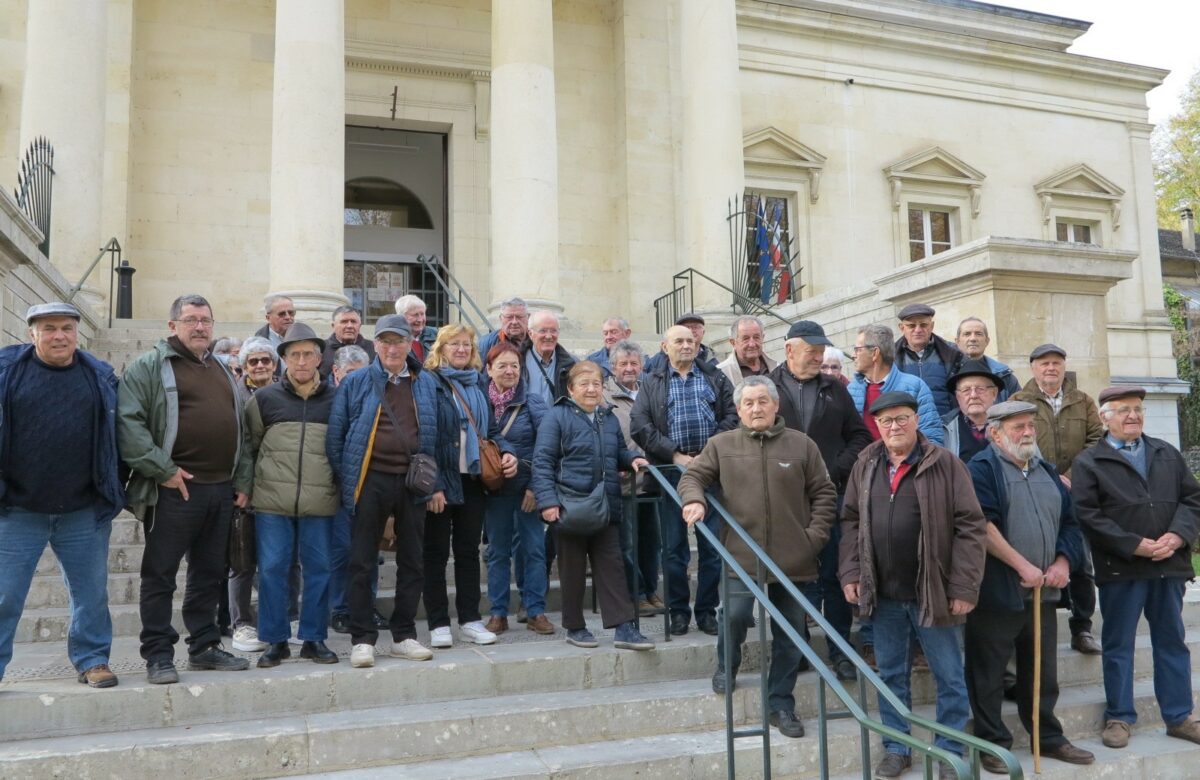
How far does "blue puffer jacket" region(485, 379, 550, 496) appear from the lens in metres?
6.08

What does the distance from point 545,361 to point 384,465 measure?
1795mm

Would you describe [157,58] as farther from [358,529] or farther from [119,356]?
[358,529]

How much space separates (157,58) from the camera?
542 inches

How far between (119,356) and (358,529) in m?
5.97

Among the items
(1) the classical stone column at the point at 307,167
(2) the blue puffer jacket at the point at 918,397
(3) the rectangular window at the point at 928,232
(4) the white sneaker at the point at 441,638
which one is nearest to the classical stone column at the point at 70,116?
(1) the classical stone column at the point at 307,167

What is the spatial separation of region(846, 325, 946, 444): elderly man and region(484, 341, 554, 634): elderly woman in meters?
2.00

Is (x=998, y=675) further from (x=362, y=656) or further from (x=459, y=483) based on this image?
(x=362, y=656)

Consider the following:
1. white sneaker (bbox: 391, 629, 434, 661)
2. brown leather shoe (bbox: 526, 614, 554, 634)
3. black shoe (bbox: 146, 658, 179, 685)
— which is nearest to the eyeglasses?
brown leather shoe (bbox: 526, 614, 554, 634)

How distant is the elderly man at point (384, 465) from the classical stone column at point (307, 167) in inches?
210

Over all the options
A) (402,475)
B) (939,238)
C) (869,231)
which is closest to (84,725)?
(402,475)

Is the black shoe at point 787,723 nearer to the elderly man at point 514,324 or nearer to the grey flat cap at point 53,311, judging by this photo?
the elderly man at point 514,324

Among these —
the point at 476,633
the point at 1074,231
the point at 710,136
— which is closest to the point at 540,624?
the point at 476,633

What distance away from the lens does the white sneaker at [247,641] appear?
547cm

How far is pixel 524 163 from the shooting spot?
39.3 feet
